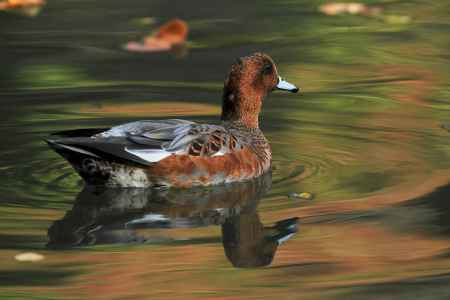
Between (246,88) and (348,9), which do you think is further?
(348,9)

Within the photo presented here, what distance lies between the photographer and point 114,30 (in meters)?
14.4

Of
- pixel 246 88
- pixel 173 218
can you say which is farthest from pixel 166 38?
pixel 173 218

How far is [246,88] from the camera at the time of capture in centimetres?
1020

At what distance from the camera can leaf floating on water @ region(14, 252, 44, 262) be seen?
7621mm

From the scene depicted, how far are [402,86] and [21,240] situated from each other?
16.7ft

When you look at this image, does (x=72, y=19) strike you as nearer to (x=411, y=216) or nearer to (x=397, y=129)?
(x=397, y=129)

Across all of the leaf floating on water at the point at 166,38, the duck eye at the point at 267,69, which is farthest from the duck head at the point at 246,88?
the leaf floating on water at the point at 166,38

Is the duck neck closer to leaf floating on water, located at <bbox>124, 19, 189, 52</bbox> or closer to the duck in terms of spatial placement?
the duck

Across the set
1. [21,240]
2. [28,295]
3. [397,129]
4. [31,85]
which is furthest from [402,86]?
[28,295]

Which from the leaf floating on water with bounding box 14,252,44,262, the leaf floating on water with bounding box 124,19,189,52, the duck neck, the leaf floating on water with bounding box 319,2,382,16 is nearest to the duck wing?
the duck neck

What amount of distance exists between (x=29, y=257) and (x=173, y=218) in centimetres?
118

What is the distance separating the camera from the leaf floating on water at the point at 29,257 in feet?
25.0

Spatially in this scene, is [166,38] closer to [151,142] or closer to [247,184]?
[247,184]

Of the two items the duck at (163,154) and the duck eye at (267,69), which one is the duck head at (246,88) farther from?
the duck at (163,154)
